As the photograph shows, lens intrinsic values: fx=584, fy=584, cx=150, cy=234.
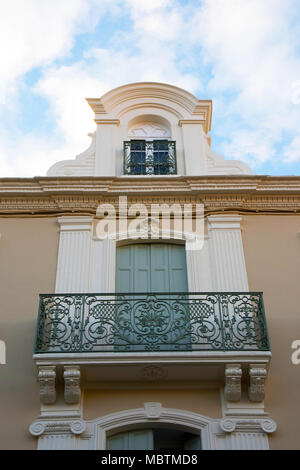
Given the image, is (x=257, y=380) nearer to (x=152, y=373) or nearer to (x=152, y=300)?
(x=152, y=373)

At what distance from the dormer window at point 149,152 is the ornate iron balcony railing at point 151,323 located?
132 inches

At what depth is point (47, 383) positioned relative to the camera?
27.4ft

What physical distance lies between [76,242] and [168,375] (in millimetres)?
3081

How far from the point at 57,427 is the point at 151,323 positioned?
200 centimetres

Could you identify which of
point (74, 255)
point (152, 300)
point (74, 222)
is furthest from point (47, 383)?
point (74, 222)

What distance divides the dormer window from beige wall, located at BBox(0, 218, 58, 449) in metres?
2.19

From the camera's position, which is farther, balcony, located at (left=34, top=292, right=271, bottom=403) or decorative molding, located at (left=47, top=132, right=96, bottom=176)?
decorative molding, located at (left=47, top=132, right=96, bottom=176)

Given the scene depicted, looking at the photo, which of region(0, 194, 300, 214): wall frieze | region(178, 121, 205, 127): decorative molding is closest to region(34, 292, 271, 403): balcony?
region(0, 194, 300, 214): wall frieze

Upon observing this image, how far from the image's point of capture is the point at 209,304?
930 cm

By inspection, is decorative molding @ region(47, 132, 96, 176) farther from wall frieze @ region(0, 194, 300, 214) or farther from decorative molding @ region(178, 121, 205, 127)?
decorative molding @ region(178, 121, 205, 127)

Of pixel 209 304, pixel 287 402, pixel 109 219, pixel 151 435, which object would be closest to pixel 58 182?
pixel 109 219

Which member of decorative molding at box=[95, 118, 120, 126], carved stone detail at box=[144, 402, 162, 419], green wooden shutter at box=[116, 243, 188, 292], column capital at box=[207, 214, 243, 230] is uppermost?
decorative molding at box=[95, 118, 120, 126]

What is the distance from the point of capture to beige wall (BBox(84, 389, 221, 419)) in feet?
27.9

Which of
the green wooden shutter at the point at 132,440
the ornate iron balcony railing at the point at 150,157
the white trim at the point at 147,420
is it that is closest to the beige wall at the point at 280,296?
the white trim at the point at 147,420
